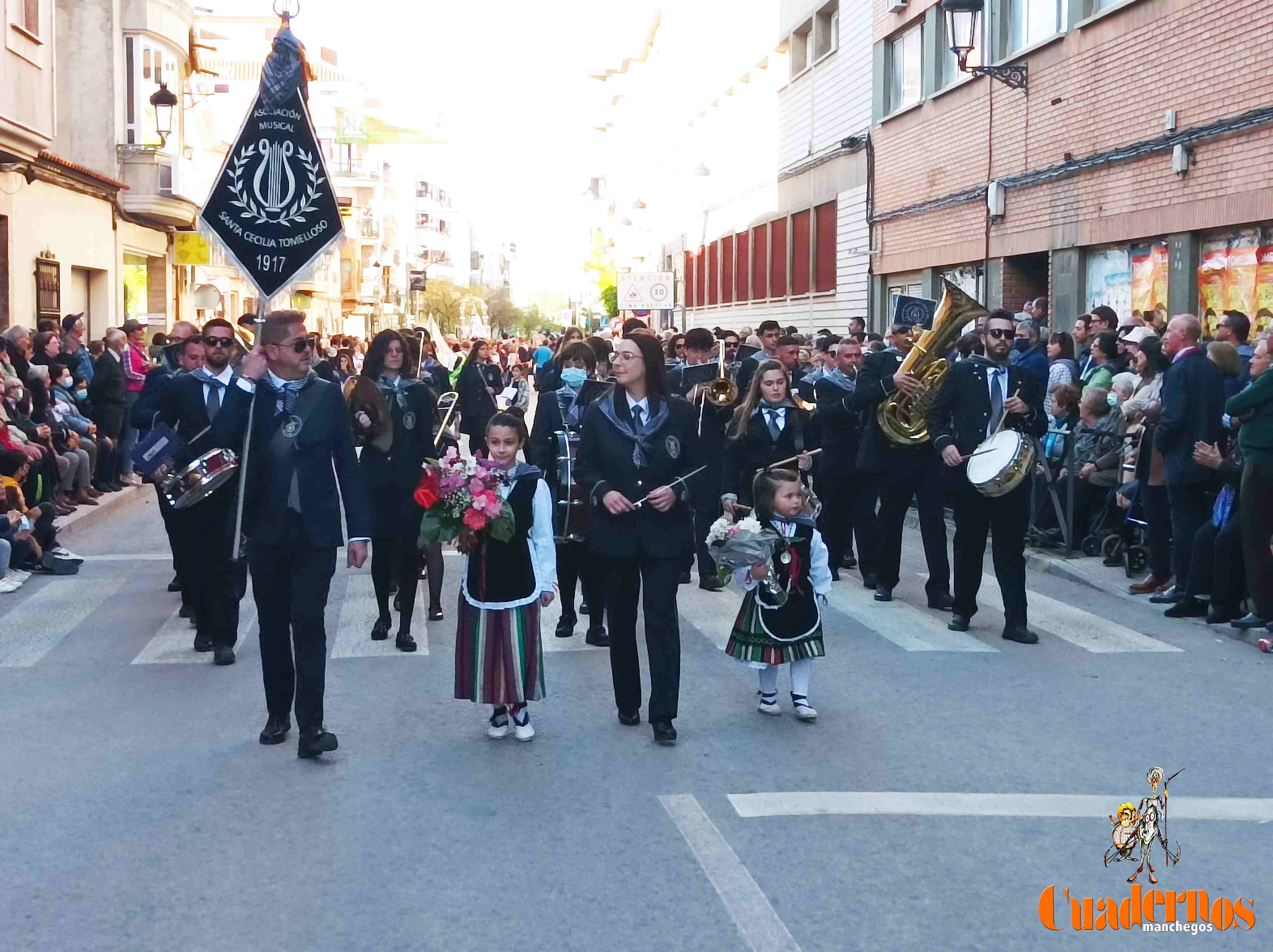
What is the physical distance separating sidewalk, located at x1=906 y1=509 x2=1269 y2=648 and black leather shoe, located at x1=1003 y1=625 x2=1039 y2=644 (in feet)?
4.30

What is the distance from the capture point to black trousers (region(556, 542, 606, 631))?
9.73 m

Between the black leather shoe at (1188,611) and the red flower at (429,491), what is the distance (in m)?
5.71

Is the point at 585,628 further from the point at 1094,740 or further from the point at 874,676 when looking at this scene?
the point at 1094,740

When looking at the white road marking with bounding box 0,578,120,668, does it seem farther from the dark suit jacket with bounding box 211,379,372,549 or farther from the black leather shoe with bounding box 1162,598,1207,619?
the black leather shoe with bounding box 1162,598,1207,619

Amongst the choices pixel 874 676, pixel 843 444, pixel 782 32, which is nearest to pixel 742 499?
pixel 843 444

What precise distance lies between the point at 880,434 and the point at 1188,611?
98.0 inches

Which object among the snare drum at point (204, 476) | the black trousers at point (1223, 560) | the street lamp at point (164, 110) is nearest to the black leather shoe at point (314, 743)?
the snare drum at point (204, 476)

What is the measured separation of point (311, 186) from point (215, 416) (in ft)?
15.4

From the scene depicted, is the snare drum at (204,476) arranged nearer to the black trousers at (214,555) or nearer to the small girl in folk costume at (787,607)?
the black trousers at (214,555)

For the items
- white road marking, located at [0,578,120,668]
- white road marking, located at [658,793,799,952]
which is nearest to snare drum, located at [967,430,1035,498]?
white road marking, located at [658,793,799,952]

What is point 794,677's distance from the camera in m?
7.52

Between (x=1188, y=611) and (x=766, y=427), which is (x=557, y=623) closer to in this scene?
(x=766, y=427)

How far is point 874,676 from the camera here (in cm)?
845

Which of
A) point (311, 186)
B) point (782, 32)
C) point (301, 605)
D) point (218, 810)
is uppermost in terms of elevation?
point (782, 32)
